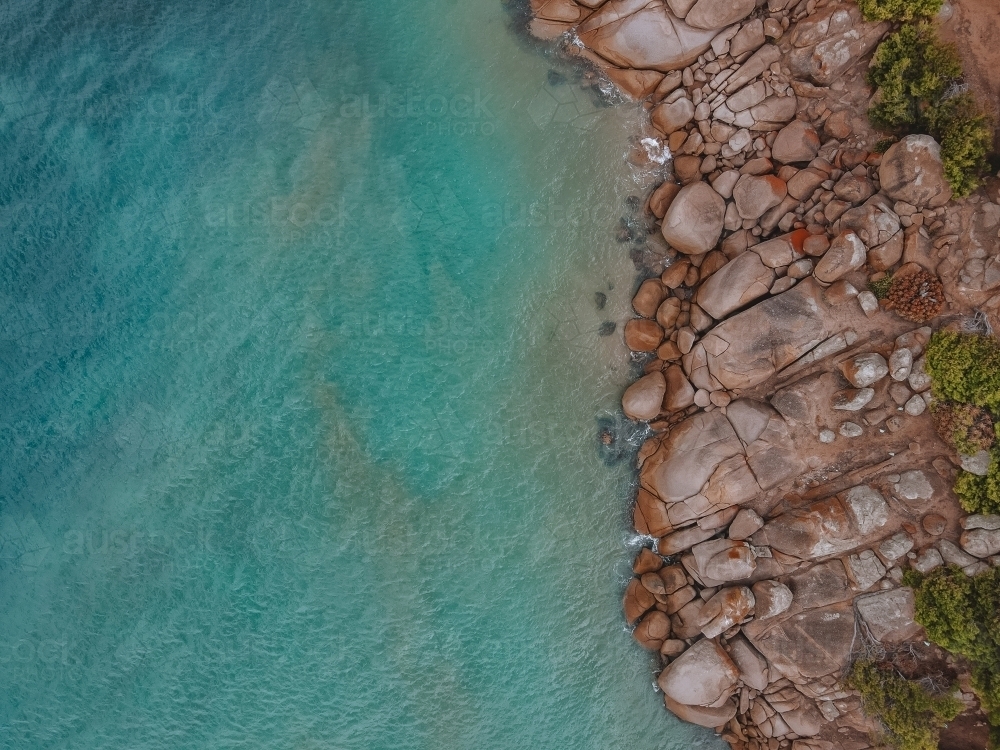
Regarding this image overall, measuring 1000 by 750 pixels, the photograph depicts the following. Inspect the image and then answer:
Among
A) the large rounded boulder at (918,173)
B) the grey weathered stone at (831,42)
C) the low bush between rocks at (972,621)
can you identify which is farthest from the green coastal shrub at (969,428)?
the grey weathered stone at (831,42)

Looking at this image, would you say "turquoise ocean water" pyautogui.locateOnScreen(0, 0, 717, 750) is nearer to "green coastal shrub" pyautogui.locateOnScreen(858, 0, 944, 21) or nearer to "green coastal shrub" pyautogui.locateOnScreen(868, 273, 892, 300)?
"green coastal shrub" pyautogui.locateOnScreen(858, 0, 944, 21)

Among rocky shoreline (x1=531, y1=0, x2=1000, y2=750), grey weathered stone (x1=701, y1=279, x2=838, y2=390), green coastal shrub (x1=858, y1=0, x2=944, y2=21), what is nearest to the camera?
green coastal shrub (x1=858, y1=0, x2=944, y2=21)

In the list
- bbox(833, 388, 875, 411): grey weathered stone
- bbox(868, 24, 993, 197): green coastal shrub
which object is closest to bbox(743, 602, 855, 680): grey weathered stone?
bbox(833, 388, 875, 411): grey weathered stone

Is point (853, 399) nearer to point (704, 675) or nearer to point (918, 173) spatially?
point (918, 173)

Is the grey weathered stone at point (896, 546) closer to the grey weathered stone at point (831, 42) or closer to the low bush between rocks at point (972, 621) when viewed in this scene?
the low bush between rocks at point (972, 621)

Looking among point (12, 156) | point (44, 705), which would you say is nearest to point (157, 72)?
point (12, 156)

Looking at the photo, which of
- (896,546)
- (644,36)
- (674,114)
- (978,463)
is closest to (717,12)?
(644,36)
